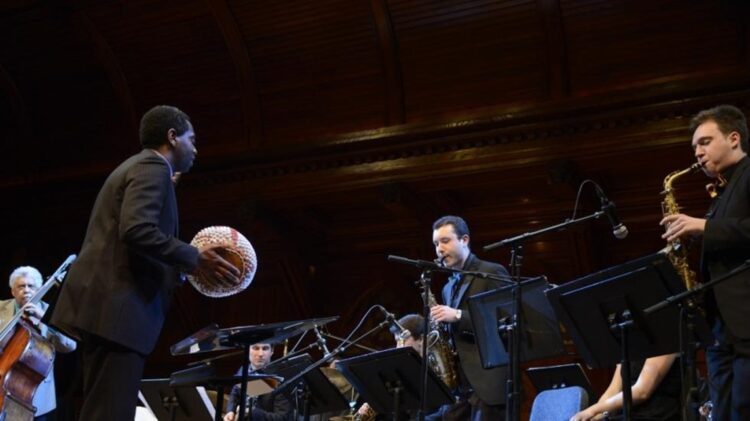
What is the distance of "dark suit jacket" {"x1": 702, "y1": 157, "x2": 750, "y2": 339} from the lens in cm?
409

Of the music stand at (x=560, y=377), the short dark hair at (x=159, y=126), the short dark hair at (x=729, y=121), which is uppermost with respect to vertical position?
the short dark hair at (x=159, y=126)

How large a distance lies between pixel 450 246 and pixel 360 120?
2877mm

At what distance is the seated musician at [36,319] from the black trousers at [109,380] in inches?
135

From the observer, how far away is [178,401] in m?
7.18

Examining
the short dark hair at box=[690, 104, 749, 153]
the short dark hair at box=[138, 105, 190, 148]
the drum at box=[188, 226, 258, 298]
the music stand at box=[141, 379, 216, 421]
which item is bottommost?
the music stand at box=[141, 379, 216, 421]

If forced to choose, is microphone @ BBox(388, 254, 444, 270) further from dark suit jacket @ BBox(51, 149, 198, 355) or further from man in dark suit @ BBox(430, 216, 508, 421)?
dark suit jacket @ BBox(51, 149, 198, 355)

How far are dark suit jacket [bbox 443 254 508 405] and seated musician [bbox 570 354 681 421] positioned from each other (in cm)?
68

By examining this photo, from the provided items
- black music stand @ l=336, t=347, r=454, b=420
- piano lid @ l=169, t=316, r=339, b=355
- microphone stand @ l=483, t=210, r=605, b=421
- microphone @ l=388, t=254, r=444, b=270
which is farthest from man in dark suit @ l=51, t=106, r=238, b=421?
black music stand @ l=336, t=347, r=454, b=420

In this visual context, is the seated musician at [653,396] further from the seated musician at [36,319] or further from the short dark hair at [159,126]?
the seated musician at [36,319]

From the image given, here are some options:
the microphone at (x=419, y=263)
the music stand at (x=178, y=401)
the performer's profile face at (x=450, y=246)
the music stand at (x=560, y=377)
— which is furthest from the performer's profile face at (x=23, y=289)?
the music stand at (x=560, y=377)

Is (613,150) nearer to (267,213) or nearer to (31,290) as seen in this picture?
(267,213)

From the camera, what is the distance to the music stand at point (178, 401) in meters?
7.12

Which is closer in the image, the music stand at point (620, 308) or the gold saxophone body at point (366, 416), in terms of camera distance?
the music stand at point (620, 308)

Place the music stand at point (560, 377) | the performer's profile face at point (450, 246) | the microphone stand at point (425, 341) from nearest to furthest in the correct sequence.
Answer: the microphone stand at point (425, 341), the music stand at point (560, 377), the performer's profile face at point (450, 246)
